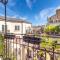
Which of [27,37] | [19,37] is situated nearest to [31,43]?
[27,37]

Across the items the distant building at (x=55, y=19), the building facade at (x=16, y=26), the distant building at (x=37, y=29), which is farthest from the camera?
the building facade at (x=16, y=26)

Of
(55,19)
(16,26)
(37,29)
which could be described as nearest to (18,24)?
(16,26)

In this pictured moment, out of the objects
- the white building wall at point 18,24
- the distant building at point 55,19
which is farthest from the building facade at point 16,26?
the distant building at point 55,19

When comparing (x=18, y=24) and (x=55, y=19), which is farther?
(x=18, y=24)

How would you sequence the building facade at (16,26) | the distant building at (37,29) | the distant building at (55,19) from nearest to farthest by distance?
the distant building at (55,19), the distant building at (37,29), the building facade at (16,26)

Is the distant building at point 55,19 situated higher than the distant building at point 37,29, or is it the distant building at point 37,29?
the distant building at point 55,19

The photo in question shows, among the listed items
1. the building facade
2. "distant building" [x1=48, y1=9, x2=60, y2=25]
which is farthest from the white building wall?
"distant building" [x1=48, y1=9, x2=60, y2=25]

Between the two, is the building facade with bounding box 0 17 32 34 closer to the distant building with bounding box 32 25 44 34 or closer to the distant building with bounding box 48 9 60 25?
the distant building with bounding box 32 25 44 34

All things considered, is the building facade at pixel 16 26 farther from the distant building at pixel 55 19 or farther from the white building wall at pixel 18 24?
the distant building at pixel 55 19

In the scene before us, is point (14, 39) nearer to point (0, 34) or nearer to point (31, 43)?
point (0, 34)

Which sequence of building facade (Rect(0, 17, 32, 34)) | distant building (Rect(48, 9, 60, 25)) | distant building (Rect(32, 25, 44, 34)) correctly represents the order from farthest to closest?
building facade (Rect(0, 17, 32, 34)) → distant building (Rect(32, 25, 44, 34)) → distant building (Rect(48, 9, 60, 25))

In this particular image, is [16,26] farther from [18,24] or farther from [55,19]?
[55,19]

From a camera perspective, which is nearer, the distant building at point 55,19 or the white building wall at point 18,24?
the distant building at point 55,19

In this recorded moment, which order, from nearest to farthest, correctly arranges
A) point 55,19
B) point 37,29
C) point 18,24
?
point 55,19, point 37,29, point 18,24
